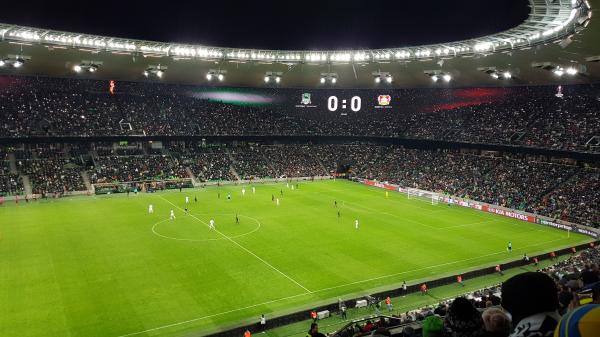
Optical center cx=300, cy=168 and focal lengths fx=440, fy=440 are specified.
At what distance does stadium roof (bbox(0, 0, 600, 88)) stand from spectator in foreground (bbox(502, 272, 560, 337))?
32704 mm

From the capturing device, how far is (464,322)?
4070mm

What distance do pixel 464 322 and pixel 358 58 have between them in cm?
6199

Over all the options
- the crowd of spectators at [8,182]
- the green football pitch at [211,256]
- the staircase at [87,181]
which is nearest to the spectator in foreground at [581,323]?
the green football pitch at [211,256]

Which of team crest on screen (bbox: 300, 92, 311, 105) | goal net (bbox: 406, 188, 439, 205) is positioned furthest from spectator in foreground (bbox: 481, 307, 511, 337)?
team crest on screen (bbox: 300, 92, 311, 105)

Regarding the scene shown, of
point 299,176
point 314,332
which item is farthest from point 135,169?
point 314,332

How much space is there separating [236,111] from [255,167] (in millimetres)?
14950

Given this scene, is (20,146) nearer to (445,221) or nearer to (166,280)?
(166,280)

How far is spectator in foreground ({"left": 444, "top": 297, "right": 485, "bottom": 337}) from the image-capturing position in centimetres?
404

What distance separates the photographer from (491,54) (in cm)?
4984

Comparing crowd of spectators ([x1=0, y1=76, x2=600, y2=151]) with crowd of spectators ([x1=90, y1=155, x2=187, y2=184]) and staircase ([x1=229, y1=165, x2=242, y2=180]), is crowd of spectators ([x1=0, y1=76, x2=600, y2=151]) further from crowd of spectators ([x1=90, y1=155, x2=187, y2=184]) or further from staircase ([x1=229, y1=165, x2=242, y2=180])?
staircase ([x1=229, y1=165, x2=242, y2=180])

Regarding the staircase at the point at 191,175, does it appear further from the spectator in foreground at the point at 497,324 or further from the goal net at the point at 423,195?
the spectator in foreground at the point at 497,324

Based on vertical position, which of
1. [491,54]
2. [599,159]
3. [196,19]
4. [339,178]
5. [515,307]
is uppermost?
[196,19]

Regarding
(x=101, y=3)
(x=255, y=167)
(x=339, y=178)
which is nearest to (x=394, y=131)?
(x=339, y=178)

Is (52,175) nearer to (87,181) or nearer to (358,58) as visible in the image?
(87,181)
